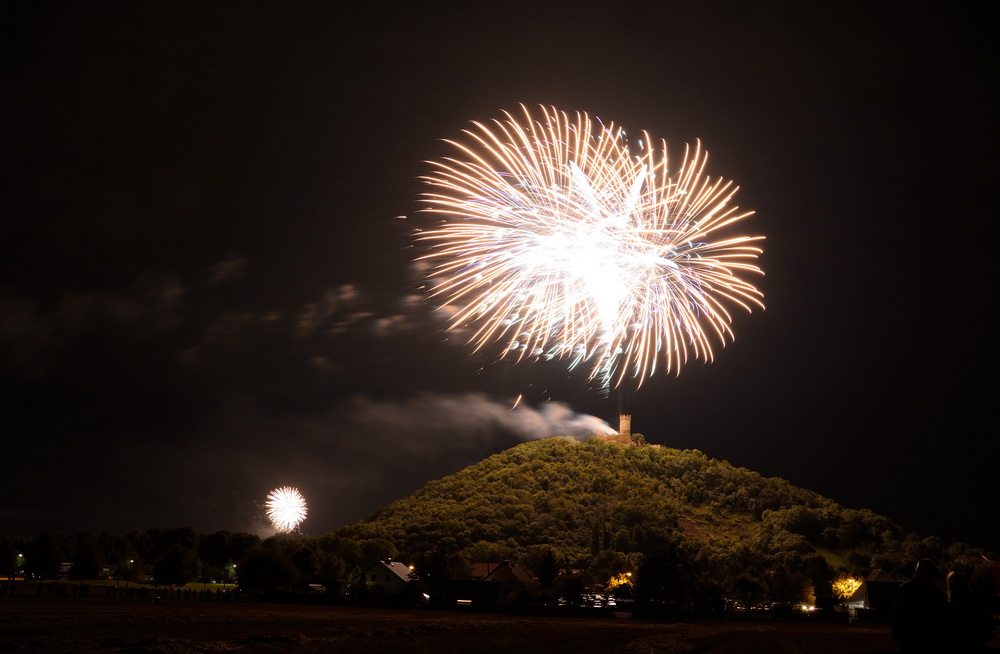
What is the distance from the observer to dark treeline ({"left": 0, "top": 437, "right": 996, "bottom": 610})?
95.5 metres

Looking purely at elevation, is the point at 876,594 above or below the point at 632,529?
below

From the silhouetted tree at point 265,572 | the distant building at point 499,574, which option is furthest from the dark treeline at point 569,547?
the distant building at point 499,574

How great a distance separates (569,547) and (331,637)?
123008 mm

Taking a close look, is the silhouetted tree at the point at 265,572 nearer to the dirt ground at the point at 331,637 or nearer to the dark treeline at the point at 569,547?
the dark treeline at the point at 569,547

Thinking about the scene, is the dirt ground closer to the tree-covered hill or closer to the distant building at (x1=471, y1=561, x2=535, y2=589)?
the distant building at (x1=471, y1=561, x2=535, y2=589)

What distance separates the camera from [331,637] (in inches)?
1347

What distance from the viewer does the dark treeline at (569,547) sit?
95.5 meters

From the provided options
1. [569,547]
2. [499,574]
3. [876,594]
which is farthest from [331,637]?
[569,547]

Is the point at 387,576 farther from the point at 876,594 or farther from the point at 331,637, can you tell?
the point at 876,594

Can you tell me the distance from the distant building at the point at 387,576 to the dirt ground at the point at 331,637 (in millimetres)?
45200

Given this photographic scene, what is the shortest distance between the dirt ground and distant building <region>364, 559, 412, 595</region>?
45.2 m

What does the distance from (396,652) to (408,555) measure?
370ft

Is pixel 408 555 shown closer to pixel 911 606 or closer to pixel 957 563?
pixel 957 563

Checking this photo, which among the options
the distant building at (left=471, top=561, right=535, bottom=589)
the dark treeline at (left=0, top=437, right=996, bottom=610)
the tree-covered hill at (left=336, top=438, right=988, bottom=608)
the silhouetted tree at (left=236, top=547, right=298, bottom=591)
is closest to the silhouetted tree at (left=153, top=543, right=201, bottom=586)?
the dark treeline at (left=0, top=437, right=996, bottom=610)
